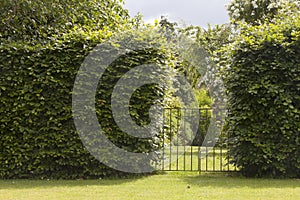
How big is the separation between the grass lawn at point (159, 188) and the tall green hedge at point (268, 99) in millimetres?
389

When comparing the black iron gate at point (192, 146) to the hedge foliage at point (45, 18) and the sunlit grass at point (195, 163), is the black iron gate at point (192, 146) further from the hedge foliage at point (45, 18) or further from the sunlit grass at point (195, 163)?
the hedge foliage at point (45, 18)

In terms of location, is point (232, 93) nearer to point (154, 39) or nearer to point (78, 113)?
point (154, 39)

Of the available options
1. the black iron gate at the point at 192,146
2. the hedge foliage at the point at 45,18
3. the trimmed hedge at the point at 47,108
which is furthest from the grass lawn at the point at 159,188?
the hedge foliage at the point at 45,18

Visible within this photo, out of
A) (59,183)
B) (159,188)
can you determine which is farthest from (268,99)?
(59,183)

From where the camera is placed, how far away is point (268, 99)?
6.30 metres

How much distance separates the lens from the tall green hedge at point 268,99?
6262 millimetres

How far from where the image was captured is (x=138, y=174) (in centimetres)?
670

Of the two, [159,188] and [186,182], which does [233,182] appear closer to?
[186,182]

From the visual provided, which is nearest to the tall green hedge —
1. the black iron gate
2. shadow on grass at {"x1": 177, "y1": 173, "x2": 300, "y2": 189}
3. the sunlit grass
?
shadow on grass at {"x1": 177, "y1": 173, "x2": 300, "y2": 189}

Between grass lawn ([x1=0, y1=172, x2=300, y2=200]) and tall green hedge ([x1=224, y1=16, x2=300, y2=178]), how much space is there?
0.39m

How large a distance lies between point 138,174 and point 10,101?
2507mm

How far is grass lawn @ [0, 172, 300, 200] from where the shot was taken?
5.06 meters

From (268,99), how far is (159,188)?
91.6 inches

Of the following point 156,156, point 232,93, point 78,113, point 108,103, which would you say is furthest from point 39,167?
point 232,93
